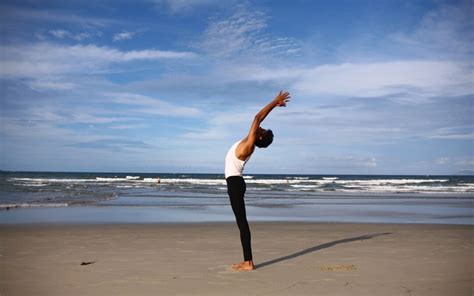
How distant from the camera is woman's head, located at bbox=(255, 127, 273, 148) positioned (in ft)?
18.4

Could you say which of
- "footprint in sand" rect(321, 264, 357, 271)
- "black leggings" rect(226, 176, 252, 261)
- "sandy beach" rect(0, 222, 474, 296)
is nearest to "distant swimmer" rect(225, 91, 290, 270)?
"black leggings" rect(226, 176, 252, 261)

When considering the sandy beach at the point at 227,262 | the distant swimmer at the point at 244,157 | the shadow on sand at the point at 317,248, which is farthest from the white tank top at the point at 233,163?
the shadow on sand at the point at 317,248

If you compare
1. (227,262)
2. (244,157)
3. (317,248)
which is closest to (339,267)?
(227,262)

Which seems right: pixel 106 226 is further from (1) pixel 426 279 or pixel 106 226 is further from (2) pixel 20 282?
(1) pixel 426 279

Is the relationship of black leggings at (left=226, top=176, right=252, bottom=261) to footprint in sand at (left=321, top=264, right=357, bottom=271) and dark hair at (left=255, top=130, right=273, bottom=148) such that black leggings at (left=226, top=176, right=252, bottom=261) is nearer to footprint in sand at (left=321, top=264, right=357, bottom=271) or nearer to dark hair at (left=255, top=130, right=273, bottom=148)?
dark hair at (left=255, top=130, right=273, bottom=148)

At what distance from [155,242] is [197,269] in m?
2.77

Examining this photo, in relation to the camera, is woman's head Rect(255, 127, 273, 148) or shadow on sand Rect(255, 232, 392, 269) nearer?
woman's head Rect(255, 127, 273, 148)

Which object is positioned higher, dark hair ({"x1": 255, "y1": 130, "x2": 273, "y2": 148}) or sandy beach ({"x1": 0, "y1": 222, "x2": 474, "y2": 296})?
dark hair ({"x1": 255, "y1": 130, "x2": 273, "y2": 148})

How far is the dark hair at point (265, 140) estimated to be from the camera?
562 cm

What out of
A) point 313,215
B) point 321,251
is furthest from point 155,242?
point 313,215

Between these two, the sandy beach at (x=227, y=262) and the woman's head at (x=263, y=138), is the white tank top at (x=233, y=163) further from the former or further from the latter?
the sandy beach at (x=227, y=262)

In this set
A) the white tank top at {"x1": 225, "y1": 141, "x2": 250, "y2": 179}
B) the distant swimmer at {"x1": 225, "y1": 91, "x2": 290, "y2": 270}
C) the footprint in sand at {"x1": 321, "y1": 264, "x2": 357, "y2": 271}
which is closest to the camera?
the distant swimmer at {"x1": 225, "y1": 91, "x2": 290, "y2": 270}

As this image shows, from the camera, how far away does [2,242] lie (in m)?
8.38

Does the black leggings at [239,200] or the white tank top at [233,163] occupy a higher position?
the white tank top at [233,163]
